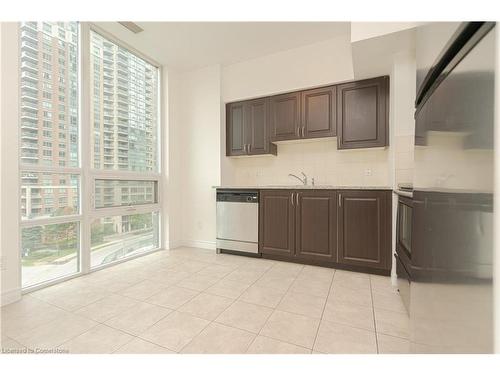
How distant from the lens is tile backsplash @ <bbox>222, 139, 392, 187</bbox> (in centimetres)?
285

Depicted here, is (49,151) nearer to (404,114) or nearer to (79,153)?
(79,153)

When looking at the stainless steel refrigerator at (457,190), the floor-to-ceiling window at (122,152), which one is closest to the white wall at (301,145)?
the floor-to-ceiling window at (122,152)

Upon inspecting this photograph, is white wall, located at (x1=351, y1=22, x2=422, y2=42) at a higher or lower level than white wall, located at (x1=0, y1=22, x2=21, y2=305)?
higher

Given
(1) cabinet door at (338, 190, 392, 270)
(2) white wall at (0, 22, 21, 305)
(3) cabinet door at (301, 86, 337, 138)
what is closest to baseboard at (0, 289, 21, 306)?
(2) white wall at (0, 22, 21, 305)

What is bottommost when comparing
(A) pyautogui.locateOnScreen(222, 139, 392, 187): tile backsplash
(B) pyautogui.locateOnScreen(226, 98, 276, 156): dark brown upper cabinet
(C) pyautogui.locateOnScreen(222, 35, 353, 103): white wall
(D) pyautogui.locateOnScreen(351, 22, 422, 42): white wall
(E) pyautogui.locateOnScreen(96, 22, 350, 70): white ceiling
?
(A) pyautogui.locateOnScreen(222, 139, 392, 187): tile backsplash

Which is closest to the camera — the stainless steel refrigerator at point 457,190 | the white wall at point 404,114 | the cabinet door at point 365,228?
the stainless steel refrigerator at point 457,190

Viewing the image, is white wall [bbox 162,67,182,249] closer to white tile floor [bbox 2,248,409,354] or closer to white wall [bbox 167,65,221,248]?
white wall [bbox 167,65,221,248]

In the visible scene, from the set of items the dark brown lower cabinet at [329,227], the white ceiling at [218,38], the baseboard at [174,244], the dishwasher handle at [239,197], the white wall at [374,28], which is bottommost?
the baseboard at [174,244]

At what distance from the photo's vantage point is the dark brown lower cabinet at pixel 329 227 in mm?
2287

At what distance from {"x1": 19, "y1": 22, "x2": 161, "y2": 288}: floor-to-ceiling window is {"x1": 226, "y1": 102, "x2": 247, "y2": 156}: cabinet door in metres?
1.14

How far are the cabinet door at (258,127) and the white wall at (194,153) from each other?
17.9 inches

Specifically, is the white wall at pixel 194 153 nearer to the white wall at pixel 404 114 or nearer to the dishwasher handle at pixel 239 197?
the dishwasher handle at pixel 239 197
